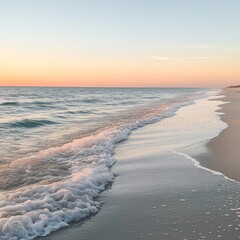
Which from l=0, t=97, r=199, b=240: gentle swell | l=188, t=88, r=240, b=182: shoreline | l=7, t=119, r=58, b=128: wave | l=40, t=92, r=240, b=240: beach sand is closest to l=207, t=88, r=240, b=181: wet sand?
l=188, t=88, r=240, b=182: shoreline

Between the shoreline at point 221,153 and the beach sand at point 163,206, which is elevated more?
the shoreline at point 221,153

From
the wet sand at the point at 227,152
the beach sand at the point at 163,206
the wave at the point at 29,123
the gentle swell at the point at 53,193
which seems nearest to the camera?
the beach sand at the point at 163,206

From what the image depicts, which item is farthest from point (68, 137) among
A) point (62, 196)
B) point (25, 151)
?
point (62, 196)

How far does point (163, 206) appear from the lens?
20.0ft

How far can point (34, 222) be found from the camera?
553cm

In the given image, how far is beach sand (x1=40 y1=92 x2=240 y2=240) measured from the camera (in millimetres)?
5062

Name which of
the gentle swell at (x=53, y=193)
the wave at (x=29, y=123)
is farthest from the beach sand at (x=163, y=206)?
the wave at (x=29, y=123)

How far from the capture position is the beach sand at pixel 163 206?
5062 millimetres

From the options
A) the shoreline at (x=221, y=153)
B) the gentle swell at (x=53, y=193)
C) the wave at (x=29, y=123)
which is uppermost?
the shoreline at (x=221, y=153)

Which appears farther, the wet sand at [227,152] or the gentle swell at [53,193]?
the wet sand at [227,152]

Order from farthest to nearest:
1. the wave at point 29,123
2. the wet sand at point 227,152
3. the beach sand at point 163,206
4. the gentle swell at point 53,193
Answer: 1. the wave at point 29,123
2. the wet sand at point 227,152
3. the gentle swell at point 53,193
4. the beach sand at point 163,206

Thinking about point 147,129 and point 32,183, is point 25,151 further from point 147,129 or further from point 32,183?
point 147,129

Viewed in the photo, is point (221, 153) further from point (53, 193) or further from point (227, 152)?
point (53, 193)

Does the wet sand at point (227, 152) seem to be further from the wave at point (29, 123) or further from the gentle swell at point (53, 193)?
the wave at point (29, 123)
